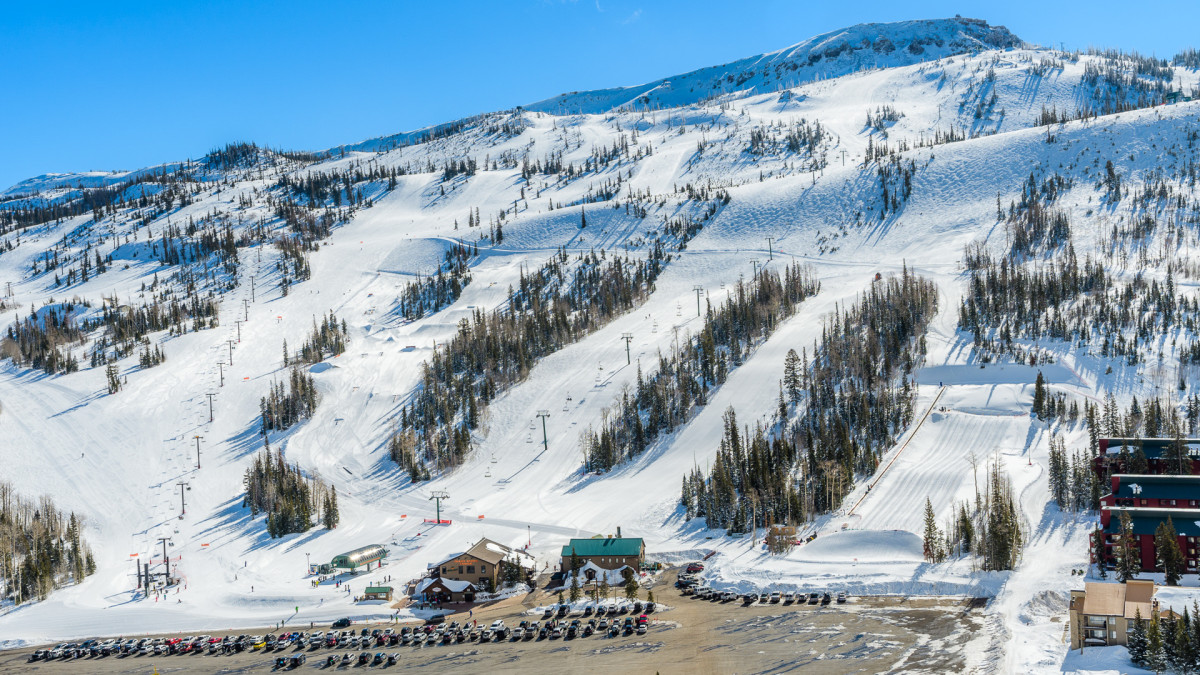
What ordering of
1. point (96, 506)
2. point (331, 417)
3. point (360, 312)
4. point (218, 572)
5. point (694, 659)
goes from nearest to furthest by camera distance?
point (694, 659), point (218, 572), point (96, 506), point (331, 417), point (360, 312)

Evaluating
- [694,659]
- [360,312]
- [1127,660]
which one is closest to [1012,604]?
[1127,660]

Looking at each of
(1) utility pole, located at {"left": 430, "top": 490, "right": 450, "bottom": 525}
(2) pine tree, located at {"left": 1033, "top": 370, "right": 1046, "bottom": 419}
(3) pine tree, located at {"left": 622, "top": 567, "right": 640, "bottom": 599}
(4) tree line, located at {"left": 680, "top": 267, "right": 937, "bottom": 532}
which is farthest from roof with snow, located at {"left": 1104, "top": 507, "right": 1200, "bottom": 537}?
(1) utility pole, located at {"left": 430, "top": 490, "right": 450, "bottom": 525}

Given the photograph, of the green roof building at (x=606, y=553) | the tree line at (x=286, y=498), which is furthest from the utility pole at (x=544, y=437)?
the green roof building at (x=606, y=553)

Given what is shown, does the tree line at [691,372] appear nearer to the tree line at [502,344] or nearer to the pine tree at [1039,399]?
the tree line at [502,344]

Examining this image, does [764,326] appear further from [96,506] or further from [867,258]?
[96,506]

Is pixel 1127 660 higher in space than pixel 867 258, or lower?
lower

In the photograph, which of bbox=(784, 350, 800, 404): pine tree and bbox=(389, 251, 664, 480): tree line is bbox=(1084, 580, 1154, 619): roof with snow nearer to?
bbox=(784, 350, 800, 404): pine tree
